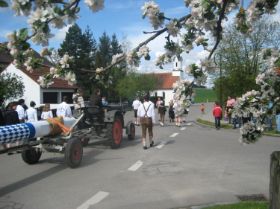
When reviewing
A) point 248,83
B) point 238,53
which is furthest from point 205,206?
point 238,53

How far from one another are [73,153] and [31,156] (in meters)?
1.32

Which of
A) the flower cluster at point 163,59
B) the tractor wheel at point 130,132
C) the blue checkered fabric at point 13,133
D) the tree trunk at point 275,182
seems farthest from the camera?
the tractor wheel at point 130,132

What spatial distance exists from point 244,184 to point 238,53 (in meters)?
28.3

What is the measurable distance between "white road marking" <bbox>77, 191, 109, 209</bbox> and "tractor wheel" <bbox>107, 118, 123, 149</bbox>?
234 inches

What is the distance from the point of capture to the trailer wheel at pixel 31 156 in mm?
11125

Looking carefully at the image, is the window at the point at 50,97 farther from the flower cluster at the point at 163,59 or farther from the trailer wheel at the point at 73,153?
the flower cluster at the point at 163,59

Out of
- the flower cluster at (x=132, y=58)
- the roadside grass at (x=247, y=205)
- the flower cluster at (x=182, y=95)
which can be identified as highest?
the flower cluster at (x=132, y=58)

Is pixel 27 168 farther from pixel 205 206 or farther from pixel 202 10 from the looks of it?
pixel 202 10

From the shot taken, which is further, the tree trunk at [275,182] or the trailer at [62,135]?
the trailer at [62,135]

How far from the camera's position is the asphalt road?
24.3 feet

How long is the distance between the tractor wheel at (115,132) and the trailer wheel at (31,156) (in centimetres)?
306

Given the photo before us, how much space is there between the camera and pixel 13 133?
9.18 m

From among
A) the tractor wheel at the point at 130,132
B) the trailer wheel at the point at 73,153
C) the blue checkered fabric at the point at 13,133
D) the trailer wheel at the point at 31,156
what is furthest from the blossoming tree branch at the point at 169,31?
the tractor wheel at the point at 130,132

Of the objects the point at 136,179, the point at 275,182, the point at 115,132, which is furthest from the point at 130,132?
the point at 275,182
